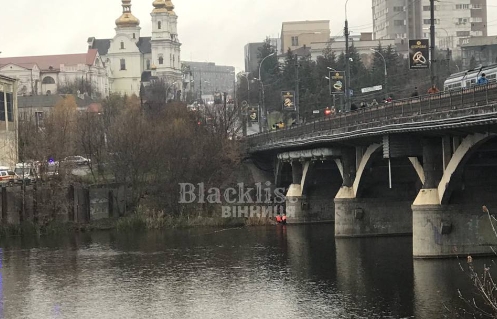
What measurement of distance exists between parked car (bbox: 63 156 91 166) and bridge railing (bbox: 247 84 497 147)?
16.5 metres

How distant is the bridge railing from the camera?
1455 inches

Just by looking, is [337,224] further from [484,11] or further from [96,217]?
[484,11]

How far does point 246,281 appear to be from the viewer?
42781 mm

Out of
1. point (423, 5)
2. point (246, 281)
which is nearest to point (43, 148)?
point (246, 281)

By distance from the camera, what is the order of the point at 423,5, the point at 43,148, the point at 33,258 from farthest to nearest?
the point at 423,5, the point at 43,148, the point at 33,258

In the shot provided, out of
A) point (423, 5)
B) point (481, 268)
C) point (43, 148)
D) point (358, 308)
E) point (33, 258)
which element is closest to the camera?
point (358, 308)

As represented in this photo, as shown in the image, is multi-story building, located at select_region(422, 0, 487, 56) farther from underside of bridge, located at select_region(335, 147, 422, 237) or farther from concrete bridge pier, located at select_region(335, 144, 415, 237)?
underside of bridge, located at select_region(335, 147, 422, 237)

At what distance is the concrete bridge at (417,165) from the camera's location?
39.8m

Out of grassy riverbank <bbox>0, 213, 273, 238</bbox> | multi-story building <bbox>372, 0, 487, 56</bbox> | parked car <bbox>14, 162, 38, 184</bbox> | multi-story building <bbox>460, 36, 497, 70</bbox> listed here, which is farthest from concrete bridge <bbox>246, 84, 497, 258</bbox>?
multi-story building <bbox>372, 0, 487, 56</bbox>

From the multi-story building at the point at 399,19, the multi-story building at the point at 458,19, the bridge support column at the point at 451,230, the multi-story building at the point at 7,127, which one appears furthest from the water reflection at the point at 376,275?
the multi-story building at the point at 458,19

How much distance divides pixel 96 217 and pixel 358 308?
39.1 m

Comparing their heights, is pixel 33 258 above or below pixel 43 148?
below

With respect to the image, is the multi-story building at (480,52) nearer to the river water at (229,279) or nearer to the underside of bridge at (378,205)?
the underside of bridge at (378,205)

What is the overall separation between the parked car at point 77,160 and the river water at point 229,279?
14861 mm
